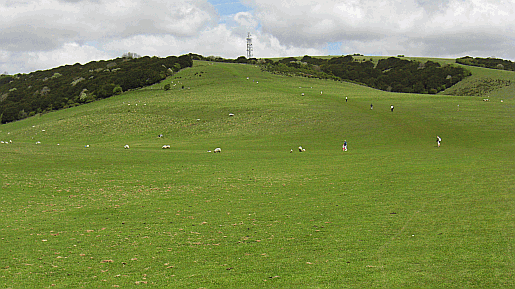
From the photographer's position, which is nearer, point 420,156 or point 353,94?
point 420,156

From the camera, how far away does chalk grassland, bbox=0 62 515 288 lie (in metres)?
12.1

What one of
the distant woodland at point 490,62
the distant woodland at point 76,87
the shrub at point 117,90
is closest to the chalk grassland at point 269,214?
the shrub at point 117,90

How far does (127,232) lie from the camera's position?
1692 cm

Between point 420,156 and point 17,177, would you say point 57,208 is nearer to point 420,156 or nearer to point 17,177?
point 17,177

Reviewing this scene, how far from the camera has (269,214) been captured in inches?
777

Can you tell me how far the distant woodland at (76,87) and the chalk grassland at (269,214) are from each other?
6810cm

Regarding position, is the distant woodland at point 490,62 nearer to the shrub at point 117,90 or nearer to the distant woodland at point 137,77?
the distant woodland at point 137,77

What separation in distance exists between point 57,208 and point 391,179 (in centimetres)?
2142

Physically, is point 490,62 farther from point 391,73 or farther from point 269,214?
point 269,214

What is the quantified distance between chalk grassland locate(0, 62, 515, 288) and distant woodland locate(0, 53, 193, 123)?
68.1 m

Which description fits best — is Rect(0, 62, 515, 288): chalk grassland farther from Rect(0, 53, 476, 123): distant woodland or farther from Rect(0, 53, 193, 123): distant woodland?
Rect(0, 53, 476, 123): distant woodland

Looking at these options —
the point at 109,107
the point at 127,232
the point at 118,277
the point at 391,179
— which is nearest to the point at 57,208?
the point at 127,232

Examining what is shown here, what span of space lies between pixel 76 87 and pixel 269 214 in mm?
118270

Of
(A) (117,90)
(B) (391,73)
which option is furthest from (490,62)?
(A) (117,90)
